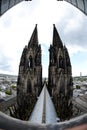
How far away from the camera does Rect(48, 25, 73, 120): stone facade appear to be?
19.9 metres

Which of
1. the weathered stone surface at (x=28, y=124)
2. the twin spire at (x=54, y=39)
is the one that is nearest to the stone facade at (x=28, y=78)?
the twin spire at (x=54, y=39)

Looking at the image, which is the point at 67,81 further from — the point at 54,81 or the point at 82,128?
the point at 82,128

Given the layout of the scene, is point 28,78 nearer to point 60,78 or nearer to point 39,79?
point 39,79

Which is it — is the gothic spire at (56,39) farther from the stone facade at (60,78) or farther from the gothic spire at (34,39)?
the gothic spire at (34,39)

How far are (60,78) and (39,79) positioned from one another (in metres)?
1.59

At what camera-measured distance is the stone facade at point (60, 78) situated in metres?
19.9

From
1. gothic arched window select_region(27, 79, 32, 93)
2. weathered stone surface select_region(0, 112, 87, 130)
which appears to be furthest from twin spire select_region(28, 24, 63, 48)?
weathered stone surface select_region(0, 112, 87, 130)

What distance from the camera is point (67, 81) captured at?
816 inches

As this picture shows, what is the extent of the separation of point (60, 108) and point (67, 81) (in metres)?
2.26

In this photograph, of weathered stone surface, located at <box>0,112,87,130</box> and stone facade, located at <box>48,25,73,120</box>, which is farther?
stone facade, located at <box>48,25,73,120</box>

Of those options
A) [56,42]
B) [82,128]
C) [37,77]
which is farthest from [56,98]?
[82,128]

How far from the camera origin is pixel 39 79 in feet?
66.4

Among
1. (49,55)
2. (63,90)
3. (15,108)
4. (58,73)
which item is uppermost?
(49,55)

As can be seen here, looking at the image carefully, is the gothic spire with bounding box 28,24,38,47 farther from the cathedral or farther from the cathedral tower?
the cathedral tower
